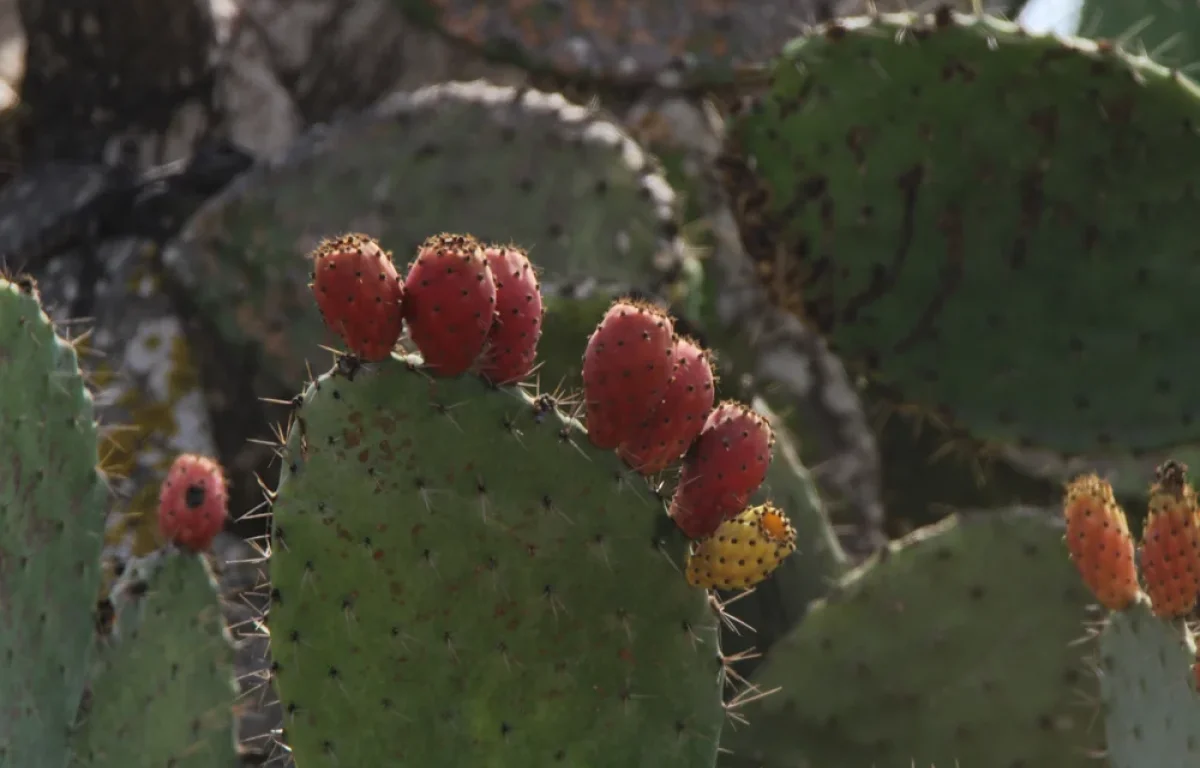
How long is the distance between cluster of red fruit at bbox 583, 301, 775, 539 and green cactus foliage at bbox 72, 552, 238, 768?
0.60m

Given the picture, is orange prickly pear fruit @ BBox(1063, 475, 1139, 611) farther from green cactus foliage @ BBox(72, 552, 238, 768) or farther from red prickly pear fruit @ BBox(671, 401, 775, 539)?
green cactus foliage @ BBox(72, 552, 238, 768)

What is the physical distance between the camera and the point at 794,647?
1.68 meters

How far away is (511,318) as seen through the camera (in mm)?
1022

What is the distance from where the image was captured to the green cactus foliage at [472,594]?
1.04 meters

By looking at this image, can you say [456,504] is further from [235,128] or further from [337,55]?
[337,55]

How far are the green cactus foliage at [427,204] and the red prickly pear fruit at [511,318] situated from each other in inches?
37.6

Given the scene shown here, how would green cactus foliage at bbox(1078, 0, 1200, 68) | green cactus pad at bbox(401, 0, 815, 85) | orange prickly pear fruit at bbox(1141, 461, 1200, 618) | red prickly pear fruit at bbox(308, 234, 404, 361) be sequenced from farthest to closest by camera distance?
green cactus foliage at bbox(1078, 0, 1200, 68), green cactus pad at bbox(401, 0, 815, 85), orange prickly pear fruit at bbox(1141, 461, 1200, 618), red prickly pear fruit at bbox(308, 234, 404, 361)

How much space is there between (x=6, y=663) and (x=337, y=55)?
1871 mm

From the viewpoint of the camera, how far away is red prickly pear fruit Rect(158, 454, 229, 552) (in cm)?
146

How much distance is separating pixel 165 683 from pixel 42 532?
0.67 ft

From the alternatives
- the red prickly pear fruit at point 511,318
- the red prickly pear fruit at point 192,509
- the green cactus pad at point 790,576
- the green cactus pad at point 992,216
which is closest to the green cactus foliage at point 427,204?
the green cactus pad at point 992,216

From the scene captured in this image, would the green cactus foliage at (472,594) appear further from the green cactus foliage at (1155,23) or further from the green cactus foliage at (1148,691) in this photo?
the green cactus foliage at (1155,23)

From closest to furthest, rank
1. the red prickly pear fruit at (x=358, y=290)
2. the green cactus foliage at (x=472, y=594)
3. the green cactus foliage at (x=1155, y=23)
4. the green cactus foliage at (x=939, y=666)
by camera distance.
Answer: the red prickly pear fruit at (x=358, y=290), the green cactus foliage at (x=472, y=594), the green cactus foliage at (x=939, y=666), the green cactus foliage at (x=1155, y=23)

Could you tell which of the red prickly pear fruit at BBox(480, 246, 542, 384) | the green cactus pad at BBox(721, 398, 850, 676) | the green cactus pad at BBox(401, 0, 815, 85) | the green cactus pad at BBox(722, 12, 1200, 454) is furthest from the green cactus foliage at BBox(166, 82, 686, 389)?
the red prickly pear fruit at BBox(480, 246, 542, 384)
